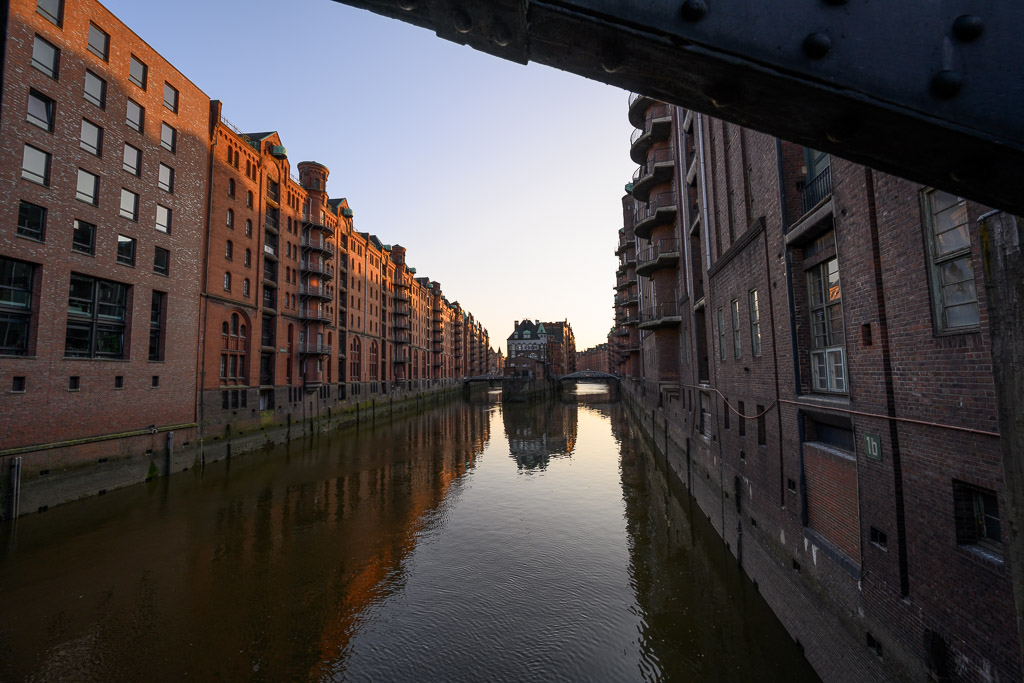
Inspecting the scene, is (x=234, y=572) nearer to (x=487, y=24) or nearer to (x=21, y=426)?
(x=21, y=426)

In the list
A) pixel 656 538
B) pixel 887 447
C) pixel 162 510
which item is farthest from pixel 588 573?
pixel 162 510

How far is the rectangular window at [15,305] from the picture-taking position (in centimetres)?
1711

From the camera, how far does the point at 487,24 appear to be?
8.57 ft

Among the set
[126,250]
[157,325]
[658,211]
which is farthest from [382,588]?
[126,250]

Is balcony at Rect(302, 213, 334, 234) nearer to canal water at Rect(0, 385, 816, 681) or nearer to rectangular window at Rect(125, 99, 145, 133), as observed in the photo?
rectangular window at Rect(125, 99, 145, 133)

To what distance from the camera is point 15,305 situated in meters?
17.5

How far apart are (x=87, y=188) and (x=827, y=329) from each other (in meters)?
Answer: 25.3

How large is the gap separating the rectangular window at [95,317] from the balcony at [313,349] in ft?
56.4

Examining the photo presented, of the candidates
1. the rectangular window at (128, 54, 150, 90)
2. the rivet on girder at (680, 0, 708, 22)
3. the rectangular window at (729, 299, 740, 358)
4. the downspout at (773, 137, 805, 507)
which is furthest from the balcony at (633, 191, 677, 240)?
the rectangular window at (128, 54, 150, 90)

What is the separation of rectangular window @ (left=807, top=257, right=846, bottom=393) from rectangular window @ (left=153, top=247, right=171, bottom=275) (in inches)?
1034

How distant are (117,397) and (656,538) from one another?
21.2 meters

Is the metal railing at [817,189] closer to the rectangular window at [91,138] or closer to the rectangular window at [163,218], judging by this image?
the rectangular window at [91,138]

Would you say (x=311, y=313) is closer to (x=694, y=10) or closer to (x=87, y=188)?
(x=87, y=188)

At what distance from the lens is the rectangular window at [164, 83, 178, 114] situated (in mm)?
24953
